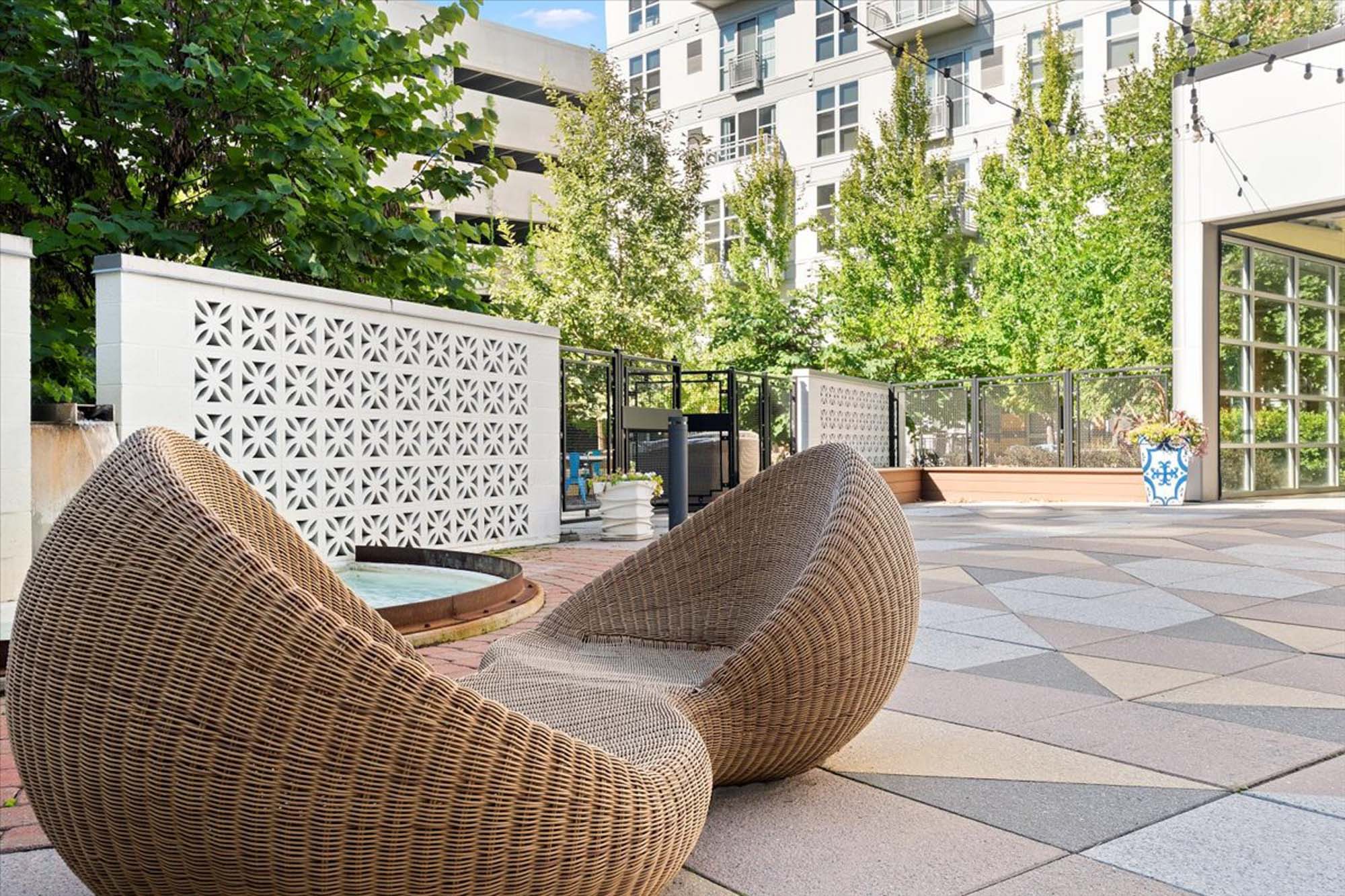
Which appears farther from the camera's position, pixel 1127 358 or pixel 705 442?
pixel 1127 358

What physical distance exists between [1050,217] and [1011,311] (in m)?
2.11

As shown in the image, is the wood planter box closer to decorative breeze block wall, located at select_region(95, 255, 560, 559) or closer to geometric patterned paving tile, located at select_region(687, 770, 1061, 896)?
decorative breeze block wall, located at select_region(95, 255, 560, 559)

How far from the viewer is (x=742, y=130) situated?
32531 millimetres

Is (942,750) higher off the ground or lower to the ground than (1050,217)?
lower

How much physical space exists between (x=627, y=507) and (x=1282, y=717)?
→ 7.14 metres

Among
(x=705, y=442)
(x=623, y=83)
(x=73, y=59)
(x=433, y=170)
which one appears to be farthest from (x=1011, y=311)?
(x=73, y=59)

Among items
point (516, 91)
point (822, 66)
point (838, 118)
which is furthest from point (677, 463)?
point (516, 91)

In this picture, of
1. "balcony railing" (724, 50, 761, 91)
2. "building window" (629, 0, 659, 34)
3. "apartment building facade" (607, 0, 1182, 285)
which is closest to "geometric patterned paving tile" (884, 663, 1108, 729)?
"apartment building facade" (607, 0, 1182, 285)

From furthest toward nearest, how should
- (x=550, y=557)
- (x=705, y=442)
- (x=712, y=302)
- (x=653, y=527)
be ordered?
(x=712, y=302), (x=705, y=442), (x=653, y=527), (x=550, y=557)

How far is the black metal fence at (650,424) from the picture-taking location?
39.6ft

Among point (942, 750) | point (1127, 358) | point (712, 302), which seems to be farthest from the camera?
point (712, 302)

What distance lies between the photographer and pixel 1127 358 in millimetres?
21500

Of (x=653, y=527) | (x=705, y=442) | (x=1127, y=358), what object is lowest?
(x=653, y=527)

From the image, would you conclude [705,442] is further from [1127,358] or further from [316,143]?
[1127,358]
